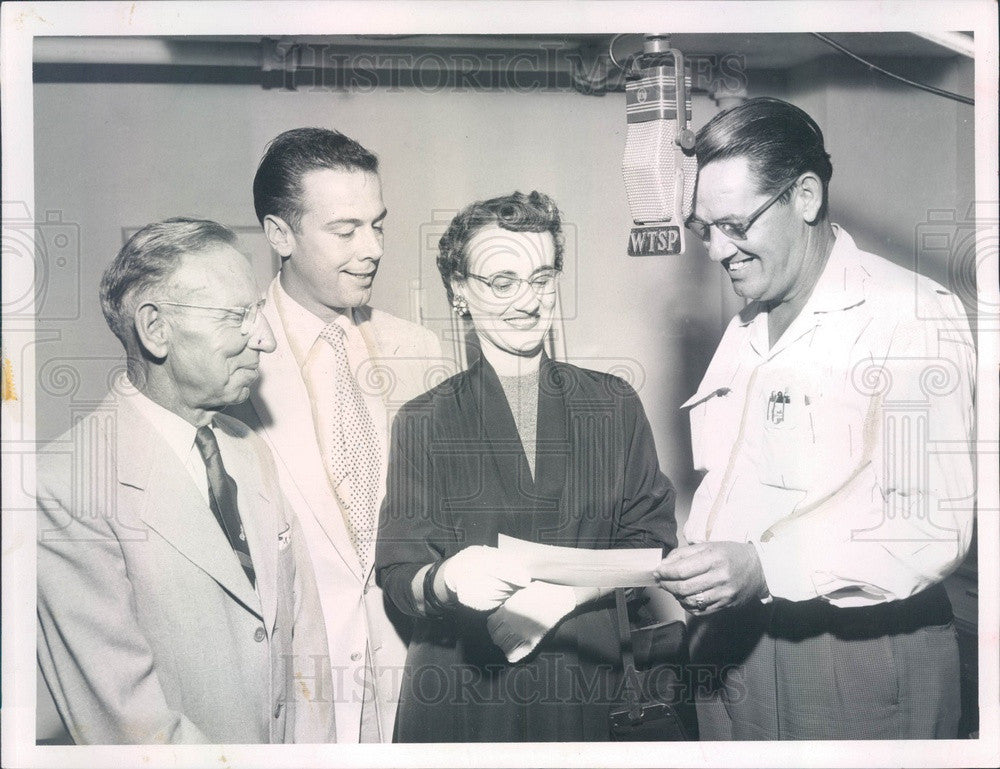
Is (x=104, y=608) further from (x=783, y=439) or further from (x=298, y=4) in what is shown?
(x=783, y=439)

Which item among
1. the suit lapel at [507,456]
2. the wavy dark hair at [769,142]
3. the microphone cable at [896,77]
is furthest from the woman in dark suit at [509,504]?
the microphone cable at [896,77]

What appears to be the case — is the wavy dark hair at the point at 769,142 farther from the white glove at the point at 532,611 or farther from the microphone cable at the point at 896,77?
the white glove at the point at 532,611

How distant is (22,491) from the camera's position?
96.7 inches

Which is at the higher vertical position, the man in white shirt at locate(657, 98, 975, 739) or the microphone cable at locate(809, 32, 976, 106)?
the microphone cable at locate(809, 32, 976, 106)

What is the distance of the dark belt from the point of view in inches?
94.7

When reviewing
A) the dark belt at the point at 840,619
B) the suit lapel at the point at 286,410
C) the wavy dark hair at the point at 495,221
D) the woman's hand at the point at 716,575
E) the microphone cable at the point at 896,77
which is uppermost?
the microphone cable at the point at 896,77

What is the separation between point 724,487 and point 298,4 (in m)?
1.75

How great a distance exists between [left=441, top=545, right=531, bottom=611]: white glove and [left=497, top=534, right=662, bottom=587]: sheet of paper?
3 cm

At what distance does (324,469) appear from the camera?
2.42 meters

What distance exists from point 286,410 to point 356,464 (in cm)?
24

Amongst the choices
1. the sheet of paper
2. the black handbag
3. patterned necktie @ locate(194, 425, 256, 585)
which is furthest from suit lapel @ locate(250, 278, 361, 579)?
the black handbag

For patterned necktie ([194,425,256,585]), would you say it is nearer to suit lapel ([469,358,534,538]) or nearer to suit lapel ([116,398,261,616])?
suit lapel ([116,398,261,616])

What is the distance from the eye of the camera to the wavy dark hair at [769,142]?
2.42 m

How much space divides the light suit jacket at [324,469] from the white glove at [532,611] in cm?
26
